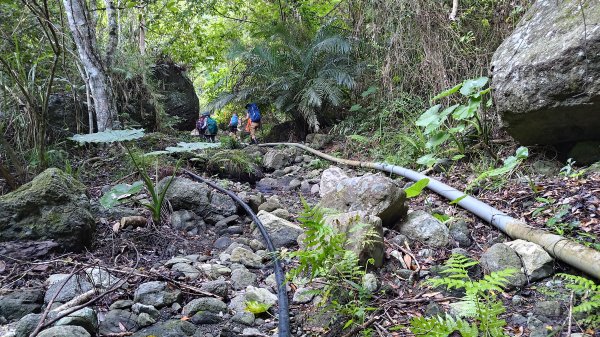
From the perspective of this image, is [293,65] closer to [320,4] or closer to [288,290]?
[320,4]

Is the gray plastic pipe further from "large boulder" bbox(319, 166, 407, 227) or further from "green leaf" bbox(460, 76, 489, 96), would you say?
"green leaf" bbox(460, 76, 489, 96)

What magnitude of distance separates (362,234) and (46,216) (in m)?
1.85

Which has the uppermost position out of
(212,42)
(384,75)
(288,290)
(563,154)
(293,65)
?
(212,42)

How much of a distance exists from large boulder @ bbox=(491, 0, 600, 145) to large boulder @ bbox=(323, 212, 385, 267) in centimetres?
165

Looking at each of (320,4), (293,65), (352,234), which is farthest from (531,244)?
(320,4)

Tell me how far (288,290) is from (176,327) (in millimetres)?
569

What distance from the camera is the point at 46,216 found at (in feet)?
7.64

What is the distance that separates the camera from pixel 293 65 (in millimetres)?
7734

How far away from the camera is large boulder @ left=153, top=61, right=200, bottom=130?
876cm

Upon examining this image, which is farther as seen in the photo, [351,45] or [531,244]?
[351,45]

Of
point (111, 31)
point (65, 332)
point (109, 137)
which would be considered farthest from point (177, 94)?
point (65, 332)

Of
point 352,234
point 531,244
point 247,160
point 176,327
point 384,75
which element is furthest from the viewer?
point 384,75

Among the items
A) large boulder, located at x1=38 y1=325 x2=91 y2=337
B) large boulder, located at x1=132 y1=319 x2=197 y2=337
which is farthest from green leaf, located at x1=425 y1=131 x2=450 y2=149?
large boulder, located at x1=38 y1=325 x2=91 y2=337

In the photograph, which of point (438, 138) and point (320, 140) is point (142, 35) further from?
point (438, 138)
